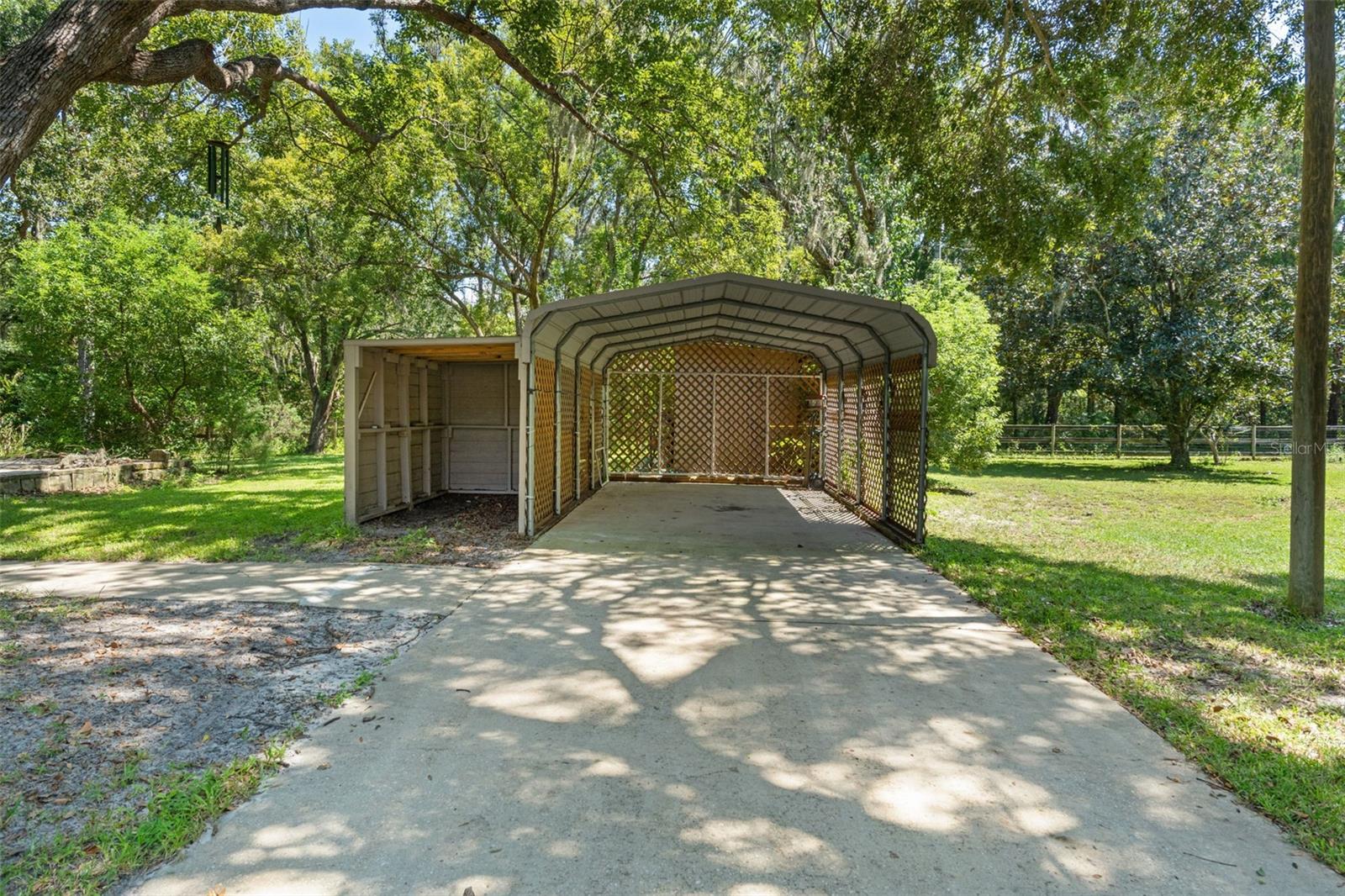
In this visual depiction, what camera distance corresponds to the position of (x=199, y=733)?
2.53 metres

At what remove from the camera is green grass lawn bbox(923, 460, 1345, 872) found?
2.44 metres

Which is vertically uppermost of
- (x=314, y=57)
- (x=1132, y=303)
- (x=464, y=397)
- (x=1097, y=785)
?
(x=314, y=57)

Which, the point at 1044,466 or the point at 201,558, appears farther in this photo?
the point at 1044,466

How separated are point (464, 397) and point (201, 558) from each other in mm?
4205

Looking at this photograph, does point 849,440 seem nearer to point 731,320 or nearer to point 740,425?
point 731,320

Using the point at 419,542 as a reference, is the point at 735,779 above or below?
below

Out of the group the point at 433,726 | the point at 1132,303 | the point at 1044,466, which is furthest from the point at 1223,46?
the point at 1044,466

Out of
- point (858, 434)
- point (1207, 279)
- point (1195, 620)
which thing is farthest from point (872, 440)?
point (1207, 279)

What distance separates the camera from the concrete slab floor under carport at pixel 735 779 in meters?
1.81

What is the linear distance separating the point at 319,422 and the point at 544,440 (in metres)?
Answer: 15.4

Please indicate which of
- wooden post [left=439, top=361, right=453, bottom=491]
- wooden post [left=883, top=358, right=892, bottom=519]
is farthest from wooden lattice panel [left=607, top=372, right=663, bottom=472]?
wooden post [left=883, top=358, right=892, bottom=519]

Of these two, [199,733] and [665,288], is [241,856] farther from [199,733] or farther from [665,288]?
[665,288]

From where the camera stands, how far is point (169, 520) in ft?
23.0

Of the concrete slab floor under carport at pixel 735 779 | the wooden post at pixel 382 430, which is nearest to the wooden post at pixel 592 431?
the wooden post at pixel 382 430
